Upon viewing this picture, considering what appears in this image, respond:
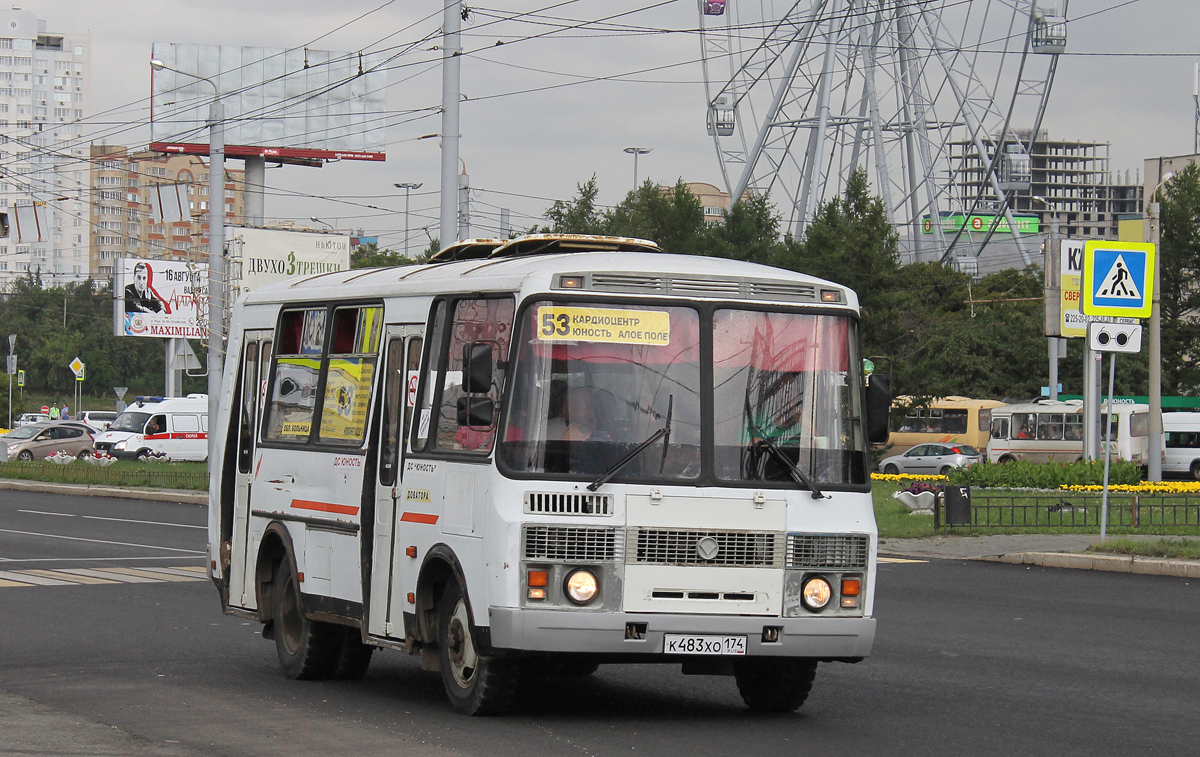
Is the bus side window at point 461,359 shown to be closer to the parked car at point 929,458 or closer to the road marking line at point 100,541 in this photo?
the road marking line at point 100,541

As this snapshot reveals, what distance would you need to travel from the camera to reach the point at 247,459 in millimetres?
11688

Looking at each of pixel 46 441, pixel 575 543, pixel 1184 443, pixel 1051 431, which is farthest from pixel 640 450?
pixel 1184 443

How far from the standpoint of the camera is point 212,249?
35.1m

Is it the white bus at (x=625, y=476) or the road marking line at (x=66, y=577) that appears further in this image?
the road marking line at (x=66, y=577)

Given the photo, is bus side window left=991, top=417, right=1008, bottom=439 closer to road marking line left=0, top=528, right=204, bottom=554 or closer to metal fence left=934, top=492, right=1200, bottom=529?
metal fence left=934, top=492, right=1200, bottom=529

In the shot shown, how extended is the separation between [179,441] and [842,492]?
50.0 meters

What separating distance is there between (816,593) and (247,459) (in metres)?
4.86

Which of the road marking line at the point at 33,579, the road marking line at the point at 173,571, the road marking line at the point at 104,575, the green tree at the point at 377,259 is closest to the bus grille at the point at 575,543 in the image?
the road marking line at the point at 33,579

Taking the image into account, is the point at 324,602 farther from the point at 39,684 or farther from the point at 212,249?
the point at 212,249

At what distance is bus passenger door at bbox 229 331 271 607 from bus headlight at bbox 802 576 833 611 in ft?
14.9

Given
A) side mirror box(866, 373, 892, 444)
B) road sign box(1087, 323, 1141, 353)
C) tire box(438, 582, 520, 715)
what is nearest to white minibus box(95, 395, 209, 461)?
road sign box(1087, 323, 1141, 353)

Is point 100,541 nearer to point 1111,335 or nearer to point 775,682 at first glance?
point 1111,335

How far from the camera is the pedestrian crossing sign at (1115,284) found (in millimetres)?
20984

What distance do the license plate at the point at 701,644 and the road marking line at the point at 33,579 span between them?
1044 centimetres
